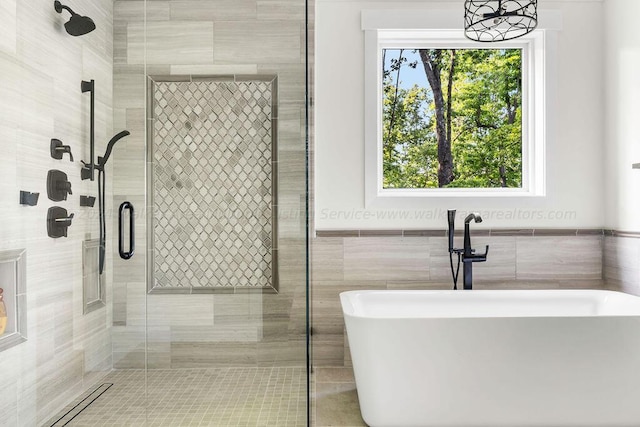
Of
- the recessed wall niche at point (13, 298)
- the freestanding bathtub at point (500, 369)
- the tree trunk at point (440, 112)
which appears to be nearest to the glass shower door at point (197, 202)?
the recessed wall niche at point (13, 298)

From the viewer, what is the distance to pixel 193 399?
1.64 meters

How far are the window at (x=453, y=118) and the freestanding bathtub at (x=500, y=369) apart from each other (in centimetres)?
120

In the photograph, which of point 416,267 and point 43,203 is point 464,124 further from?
point 43,203

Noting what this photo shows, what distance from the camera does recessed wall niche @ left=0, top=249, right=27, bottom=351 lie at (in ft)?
5.88

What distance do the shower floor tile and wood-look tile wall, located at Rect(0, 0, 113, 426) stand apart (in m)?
0.12

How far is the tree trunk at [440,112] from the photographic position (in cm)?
312

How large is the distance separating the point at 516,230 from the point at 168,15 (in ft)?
7.62

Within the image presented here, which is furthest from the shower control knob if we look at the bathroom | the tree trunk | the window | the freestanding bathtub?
the tree trunk

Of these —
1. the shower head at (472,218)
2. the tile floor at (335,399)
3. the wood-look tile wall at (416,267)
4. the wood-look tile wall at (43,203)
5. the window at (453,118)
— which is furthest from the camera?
the window at (453,118)

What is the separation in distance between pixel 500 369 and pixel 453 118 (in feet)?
5.61

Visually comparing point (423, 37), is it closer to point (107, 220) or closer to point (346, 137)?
point (346, 137)

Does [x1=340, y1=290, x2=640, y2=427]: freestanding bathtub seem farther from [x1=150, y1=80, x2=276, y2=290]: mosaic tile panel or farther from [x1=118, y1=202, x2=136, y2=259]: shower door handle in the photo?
[x1=118, y1=202, x2=136, y2=259]: shower door handle

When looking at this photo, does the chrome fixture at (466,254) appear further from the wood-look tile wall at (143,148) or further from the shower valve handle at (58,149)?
the shower valve handle at (58,149)

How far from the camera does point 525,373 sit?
2043mm
